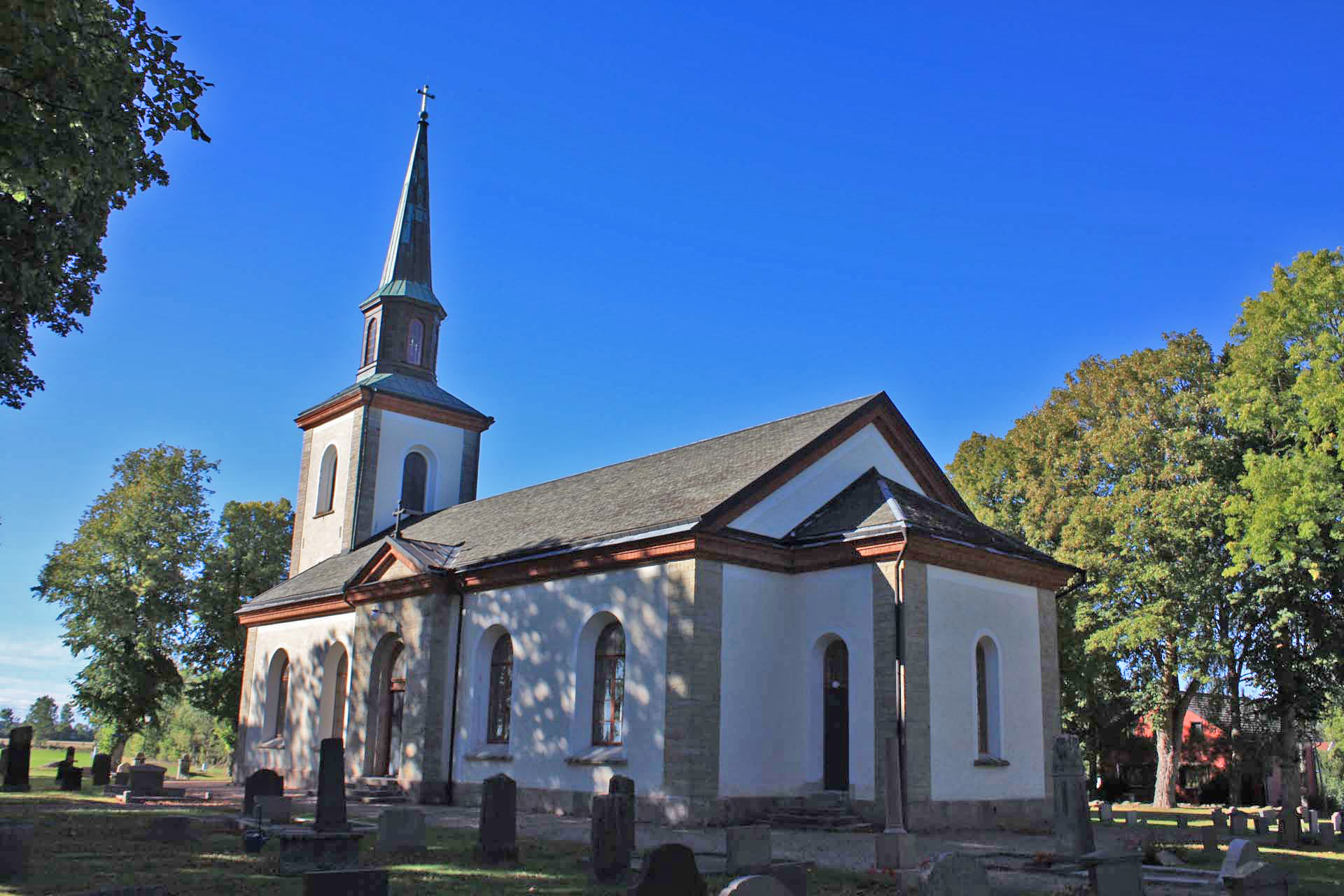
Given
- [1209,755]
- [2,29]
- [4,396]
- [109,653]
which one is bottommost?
[1209,755]

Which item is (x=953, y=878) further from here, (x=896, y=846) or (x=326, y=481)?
(x=326, y=481)

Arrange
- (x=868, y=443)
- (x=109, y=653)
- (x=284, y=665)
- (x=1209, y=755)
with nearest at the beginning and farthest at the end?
1. (x=868, y=443)
2. (x=284, y=665)
3. (x=109, y=653)
4. (x=1209, y=755)

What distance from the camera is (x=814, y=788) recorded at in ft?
65.3

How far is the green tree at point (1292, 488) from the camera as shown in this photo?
88.8 feet

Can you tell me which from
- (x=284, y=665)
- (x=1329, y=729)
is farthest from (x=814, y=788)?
(x=1329, y=729)

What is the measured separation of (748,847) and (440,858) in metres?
4.12

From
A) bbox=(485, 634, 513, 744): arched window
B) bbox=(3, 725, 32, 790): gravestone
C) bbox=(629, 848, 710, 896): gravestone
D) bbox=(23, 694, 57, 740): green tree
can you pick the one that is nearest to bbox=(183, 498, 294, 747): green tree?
bbox=(3, 725, 32, 790): gravestone

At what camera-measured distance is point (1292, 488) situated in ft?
89.3

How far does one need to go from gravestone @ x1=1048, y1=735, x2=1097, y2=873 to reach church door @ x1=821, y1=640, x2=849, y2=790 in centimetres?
648

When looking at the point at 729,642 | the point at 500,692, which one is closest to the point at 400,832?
the point at 729,642

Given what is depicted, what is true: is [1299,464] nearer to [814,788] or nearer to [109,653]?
[814,788]

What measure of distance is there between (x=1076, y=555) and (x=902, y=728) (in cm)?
1683

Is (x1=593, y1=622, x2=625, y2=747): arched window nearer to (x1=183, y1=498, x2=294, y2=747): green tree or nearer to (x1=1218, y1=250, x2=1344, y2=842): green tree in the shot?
(x1=1218, y1=250, x2=1344, y2=842): green tree

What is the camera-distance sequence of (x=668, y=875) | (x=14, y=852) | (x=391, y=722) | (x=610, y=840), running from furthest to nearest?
(x=391, y=722), (x=610, y=840), (x=14, y=852), (x=668, y=875)
